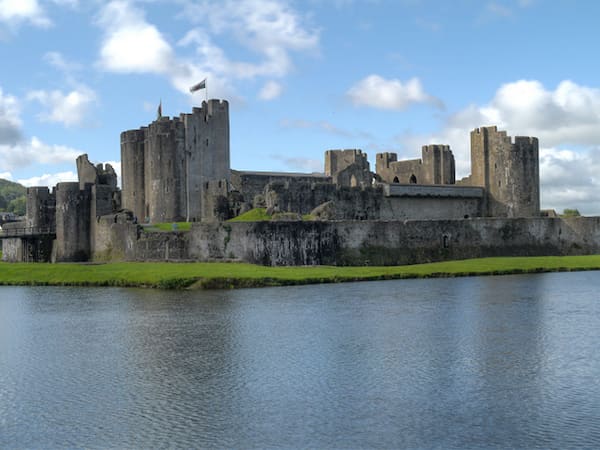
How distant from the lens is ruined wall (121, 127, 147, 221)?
Result: 48500 millimetres

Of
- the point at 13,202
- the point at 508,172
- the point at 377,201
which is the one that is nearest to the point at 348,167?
the point at 377,201

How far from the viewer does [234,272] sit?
30328mm

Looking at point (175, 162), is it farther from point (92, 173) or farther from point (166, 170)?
point (92, 173)

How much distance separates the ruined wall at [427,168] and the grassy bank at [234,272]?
16290 millimetres

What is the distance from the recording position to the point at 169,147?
46.4 meters

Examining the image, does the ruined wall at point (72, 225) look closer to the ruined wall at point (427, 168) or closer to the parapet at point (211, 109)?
the parapet at point (211, 109)

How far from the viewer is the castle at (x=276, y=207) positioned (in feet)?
117

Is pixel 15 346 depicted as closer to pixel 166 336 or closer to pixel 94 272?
pixel 166 336

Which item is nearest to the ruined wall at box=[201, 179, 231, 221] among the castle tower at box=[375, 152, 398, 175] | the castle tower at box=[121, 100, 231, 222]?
the castle tower at box=[121, 100, 231, 222]

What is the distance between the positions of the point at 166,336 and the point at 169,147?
2943 centimetres

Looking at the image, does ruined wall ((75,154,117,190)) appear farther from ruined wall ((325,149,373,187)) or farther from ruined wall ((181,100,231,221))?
ruined wall ((325,149,373,187))

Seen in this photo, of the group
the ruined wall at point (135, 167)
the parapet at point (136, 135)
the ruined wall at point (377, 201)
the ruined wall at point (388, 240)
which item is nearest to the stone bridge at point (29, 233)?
the ruined wall at point (135, 167)

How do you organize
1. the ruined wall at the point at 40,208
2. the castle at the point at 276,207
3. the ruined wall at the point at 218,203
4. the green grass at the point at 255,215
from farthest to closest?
the ruined wall at the point at 40,208, the ruined wall at the point at 218,203, the green grass at the point at 255,215, the castle at the point at 276,207

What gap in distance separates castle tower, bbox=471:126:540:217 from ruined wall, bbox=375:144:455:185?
168 inches
